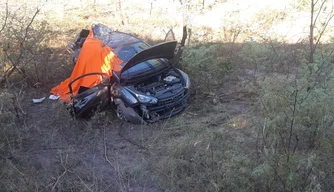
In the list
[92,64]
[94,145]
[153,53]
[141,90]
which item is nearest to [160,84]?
[141,90]

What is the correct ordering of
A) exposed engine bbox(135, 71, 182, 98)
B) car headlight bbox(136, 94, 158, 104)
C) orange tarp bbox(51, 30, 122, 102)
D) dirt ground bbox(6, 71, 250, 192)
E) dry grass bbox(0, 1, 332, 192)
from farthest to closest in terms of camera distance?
orange tarp bbox(51, 30, 122, 102), exposed engine bbox(135, 71, 182, 98), car headlight bbox(136, 94, 158, 104), dirt ground bbox(6, 71, 250, 192), dry grass bbox(0, 1, 332, 192)

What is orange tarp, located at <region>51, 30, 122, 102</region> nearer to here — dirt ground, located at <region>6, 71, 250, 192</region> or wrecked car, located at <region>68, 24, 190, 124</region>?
wrecked car, located at <region>68, 24, 190, 124</region>

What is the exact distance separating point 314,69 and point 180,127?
9.26 ft

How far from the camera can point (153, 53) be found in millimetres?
7969

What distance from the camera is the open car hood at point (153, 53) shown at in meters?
7.69

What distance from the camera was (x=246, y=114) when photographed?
7305 mm

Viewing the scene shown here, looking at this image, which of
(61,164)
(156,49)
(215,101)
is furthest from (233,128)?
(61,164)

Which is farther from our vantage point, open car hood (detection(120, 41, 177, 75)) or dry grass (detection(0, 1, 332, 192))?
open car hood (detection(120, 41, 177, 75))

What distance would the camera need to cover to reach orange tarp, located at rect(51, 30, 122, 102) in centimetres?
828

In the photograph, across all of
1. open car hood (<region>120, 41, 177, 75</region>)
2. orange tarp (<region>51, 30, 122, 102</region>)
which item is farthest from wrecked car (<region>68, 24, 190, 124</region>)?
orange tarp (<region>51, 30, 122, 102</region>)

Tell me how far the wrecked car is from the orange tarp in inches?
7.9

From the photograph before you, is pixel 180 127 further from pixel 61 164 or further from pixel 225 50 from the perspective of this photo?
pixel 225 50

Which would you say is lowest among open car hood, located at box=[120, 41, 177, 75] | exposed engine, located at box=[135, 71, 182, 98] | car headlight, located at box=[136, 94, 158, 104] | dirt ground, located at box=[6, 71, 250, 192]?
dirt ground, located at box=[6, 71, 250, 192]

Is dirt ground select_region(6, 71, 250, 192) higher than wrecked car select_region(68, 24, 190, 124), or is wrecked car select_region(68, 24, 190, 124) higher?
wrecked car select_region(68, 24, 190, 124)
